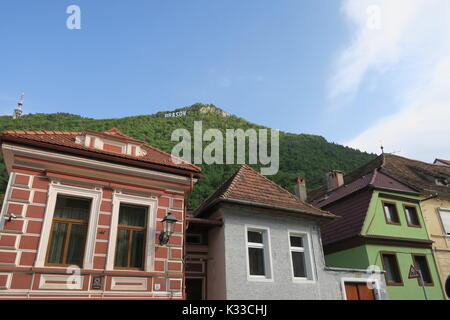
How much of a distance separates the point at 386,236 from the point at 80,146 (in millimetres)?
14798

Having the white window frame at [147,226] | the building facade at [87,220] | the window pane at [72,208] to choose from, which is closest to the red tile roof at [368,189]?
the building facade at [87,220]

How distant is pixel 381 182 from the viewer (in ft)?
62.4

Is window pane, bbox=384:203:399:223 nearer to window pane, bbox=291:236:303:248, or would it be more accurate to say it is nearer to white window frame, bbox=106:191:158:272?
window pane, bbox=291:236:303:248

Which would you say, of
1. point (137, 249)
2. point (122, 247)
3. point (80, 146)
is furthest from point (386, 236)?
point (80, 146)

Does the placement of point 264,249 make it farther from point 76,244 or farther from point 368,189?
point 368,189

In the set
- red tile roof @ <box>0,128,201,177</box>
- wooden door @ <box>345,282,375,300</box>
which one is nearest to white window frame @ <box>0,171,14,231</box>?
red tile roof @ <box>0,128,201,177</box>

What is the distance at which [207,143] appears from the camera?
3269cm

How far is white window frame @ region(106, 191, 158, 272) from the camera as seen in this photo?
944 cm

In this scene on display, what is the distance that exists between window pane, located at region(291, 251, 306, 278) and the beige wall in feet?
A: 29.1

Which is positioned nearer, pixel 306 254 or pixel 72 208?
pixel 72 208

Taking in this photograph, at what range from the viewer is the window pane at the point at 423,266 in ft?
56.6

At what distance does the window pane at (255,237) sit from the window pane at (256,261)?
34 cm

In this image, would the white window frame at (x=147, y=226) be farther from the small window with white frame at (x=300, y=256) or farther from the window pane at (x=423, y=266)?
the window pane at (x=423, y=266)
